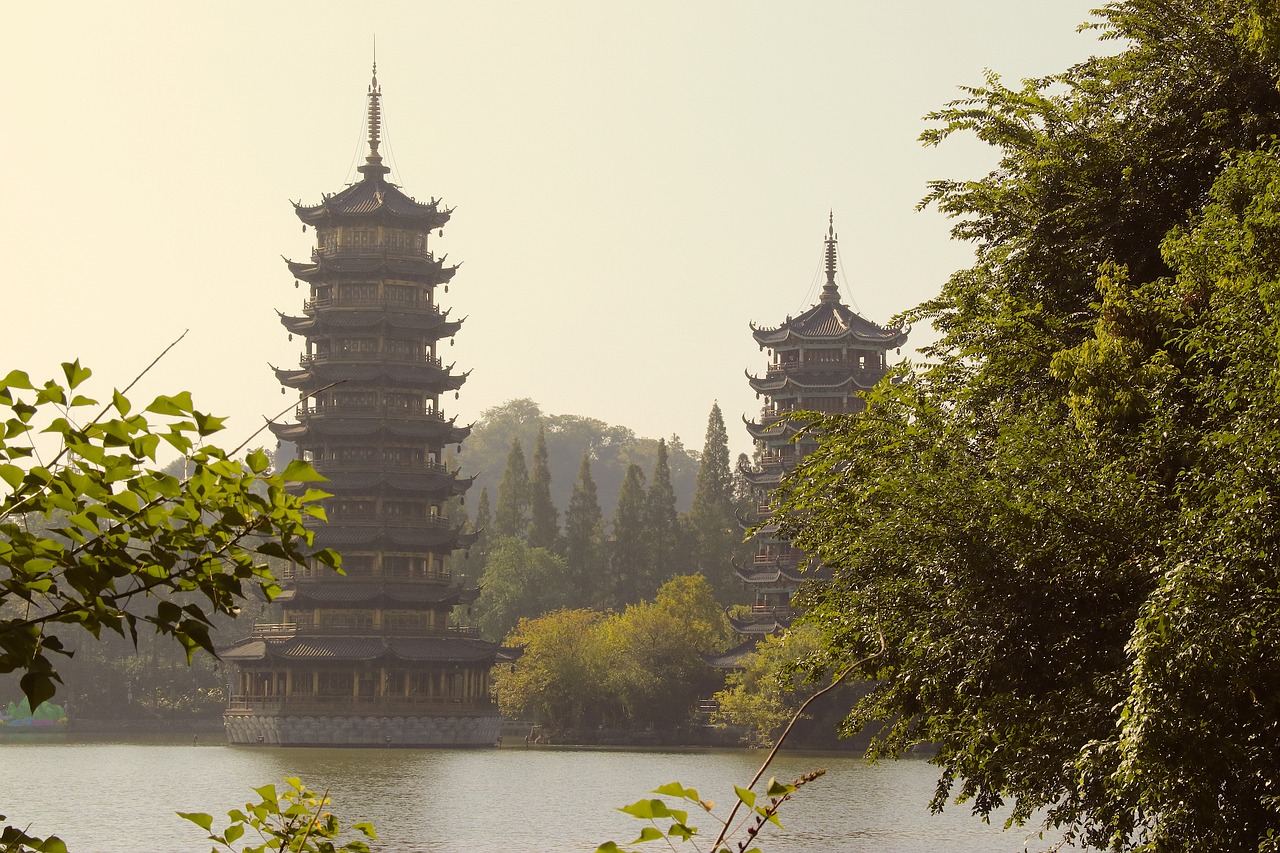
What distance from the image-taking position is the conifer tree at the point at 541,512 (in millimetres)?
80375

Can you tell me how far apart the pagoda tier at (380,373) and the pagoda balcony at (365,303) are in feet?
6.34

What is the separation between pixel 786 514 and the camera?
56.2ft

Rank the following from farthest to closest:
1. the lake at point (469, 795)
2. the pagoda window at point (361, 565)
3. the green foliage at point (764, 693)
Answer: the pagoda window at point (361, 565) → the green foliage at point (764, 693) → the lake at point (469, 795)

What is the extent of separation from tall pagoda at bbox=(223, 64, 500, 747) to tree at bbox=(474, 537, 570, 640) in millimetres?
12679

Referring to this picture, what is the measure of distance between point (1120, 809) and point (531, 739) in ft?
173

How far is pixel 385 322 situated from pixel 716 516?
74.7 feet

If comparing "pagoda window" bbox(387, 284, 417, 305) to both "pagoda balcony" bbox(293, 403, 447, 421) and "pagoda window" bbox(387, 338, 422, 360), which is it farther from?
"pagoda balcony" bbox(293, 403, 447, 421)

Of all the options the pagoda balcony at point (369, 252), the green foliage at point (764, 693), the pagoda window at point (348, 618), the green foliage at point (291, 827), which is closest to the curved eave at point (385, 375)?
the pagoda balcony at point (369, 252)

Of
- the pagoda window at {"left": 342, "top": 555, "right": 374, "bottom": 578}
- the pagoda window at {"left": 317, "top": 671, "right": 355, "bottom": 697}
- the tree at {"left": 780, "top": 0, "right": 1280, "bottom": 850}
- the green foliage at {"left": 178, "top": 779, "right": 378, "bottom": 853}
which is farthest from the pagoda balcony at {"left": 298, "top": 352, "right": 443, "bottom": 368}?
the green foliage at {"left": 178, "top": 779, "right": 378, "bottom": 853}

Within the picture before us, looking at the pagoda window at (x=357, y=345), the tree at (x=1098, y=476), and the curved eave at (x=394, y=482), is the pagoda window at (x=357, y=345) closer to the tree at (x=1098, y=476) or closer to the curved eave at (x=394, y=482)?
the curved eave at (x=394, y=482)

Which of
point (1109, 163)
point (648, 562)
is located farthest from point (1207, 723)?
point (648, 562)

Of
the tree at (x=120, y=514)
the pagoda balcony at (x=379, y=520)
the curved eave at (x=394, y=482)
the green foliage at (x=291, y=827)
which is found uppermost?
the curved eave at (x=394, y=482)

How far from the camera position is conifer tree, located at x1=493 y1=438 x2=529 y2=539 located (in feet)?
271

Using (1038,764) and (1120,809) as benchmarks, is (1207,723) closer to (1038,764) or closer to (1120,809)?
(1120,809)
